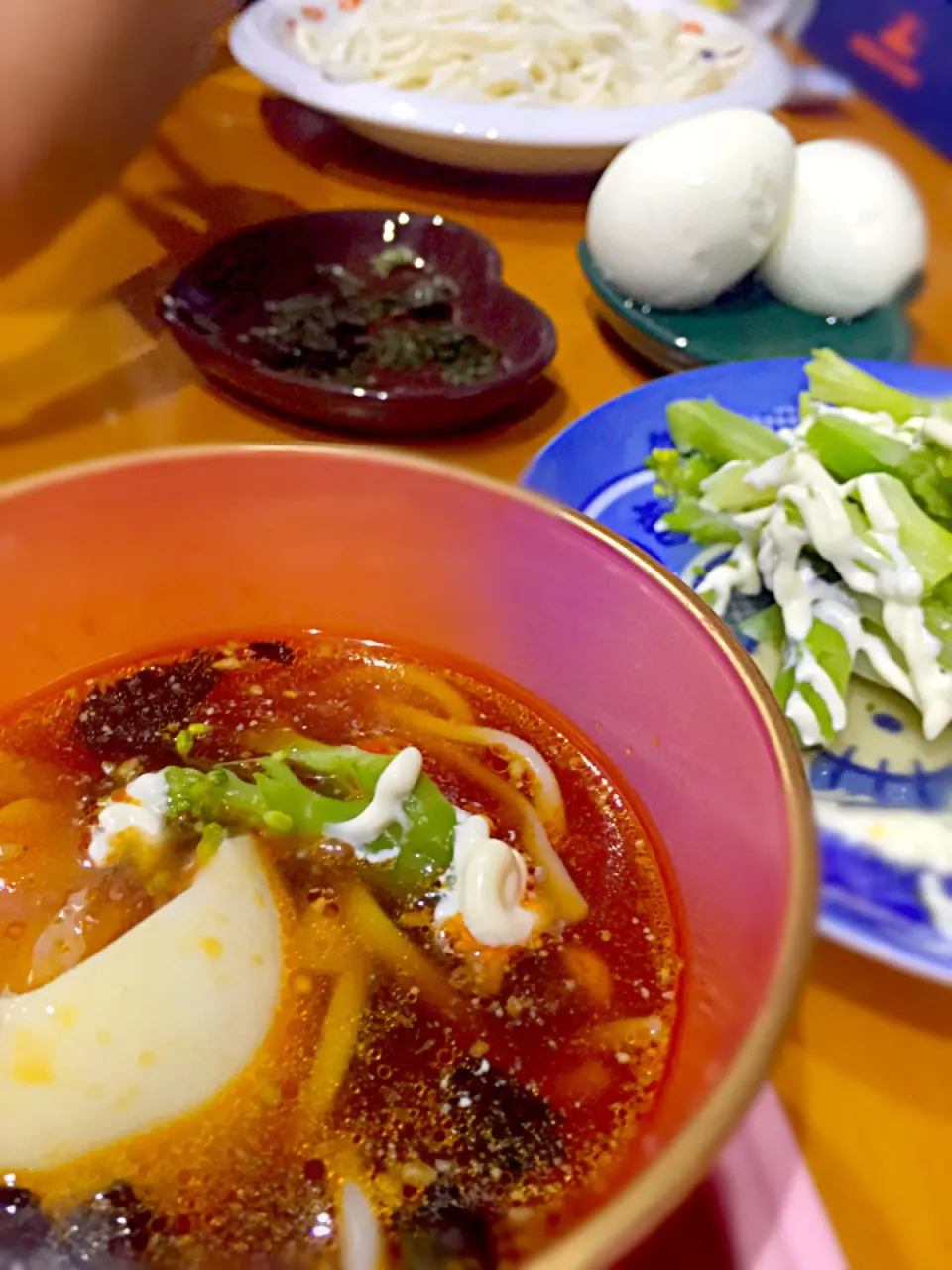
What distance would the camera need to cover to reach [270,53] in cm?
150

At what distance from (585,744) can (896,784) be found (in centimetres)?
27

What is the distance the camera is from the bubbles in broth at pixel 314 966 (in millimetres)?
383

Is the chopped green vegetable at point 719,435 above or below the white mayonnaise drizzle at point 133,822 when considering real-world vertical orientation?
below

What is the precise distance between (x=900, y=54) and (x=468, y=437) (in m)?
1.62

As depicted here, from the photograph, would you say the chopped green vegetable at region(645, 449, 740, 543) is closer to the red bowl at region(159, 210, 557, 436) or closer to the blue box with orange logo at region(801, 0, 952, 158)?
the red bowl at region(159, 210, 557, 436)

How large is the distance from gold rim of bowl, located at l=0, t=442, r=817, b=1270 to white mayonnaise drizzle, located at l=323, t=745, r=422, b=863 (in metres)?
0.14

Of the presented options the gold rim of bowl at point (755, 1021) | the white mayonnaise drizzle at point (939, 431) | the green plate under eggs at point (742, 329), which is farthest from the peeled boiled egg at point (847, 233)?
the gold rim of bowl at point (755, 1021)

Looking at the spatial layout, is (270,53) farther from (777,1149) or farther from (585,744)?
(777,1149)

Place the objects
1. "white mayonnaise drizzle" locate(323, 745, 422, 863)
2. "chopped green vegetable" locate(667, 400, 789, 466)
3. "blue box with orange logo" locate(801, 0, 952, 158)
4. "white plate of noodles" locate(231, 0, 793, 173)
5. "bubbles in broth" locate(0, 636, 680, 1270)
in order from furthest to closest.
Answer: "blue box with orange logo" locate(801, 0, 952, 158) → "white plate of noodles" locate(231, 0, 793, 173) → "chopped green vegetable" locate(667, 400, 789, 466) → "white mayonnaise drizzle" locate(323, 745, 422, 863) → "bubbles in broth" locate(0, 636, 680, 1270)

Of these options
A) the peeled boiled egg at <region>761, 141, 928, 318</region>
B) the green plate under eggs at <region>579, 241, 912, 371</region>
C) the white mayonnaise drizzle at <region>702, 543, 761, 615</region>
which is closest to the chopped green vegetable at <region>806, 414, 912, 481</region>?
the white mayonnaise drizzle at <region>702, 543, 761, 615</region>

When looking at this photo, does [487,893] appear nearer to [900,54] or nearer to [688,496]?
[688,496]

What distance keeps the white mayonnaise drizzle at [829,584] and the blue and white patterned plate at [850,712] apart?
27 millimetres

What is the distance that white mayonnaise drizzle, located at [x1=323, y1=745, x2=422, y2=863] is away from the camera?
49 centimetres

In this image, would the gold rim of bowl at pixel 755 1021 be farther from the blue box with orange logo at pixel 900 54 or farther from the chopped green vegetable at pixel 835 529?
the blue box with orange logo at pixel 900 54
